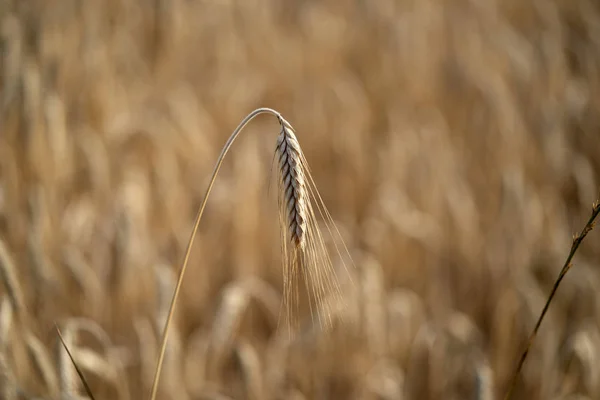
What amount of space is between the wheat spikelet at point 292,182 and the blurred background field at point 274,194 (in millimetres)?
566

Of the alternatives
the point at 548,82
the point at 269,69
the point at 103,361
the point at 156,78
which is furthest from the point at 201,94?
the point at 548,82

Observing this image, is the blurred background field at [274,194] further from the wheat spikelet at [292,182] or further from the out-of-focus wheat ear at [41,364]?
the wheat spikelet at [292,182]

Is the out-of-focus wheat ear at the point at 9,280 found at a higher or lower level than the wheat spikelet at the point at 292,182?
higher

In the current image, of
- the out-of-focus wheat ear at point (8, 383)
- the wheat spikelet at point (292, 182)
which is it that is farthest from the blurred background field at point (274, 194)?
the wheat spikelet at point (292, 182)

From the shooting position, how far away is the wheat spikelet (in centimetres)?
72

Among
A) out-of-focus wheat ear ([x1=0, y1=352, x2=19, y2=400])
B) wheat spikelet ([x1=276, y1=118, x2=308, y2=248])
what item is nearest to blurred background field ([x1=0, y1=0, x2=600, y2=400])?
out-of-focus wheat ear ([x1=0, y1=352, x2=19, y2=400])

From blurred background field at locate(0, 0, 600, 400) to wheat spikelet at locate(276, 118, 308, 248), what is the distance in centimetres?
57

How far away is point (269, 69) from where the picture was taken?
9.67ft

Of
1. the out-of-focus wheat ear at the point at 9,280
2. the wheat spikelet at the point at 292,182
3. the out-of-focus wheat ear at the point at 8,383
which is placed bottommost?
the out-of-focus wheat ear at the point at 8,383

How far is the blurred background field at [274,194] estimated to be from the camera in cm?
148

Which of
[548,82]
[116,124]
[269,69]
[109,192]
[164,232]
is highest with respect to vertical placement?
[269,69]

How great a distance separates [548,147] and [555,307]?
807 mm

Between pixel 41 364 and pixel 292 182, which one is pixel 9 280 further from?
pixel 292 182

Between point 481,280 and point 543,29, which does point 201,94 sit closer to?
point 481,280
